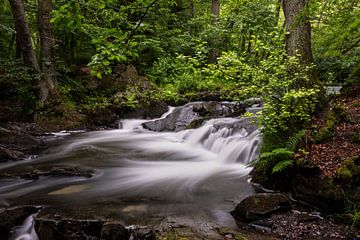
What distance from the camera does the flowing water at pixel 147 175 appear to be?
5.04m

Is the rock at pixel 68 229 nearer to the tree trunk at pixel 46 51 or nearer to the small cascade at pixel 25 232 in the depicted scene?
the small cascade at pixel 25 232

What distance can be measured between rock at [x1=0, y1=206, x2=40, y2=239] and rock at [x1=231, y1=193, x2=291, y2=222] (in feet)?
10.1

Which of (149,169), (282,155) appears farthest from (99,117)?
(282,155)

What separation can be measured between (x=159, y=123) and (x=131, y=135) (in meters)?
1.29

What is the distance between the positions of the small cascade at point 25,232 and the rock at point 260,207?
285cm

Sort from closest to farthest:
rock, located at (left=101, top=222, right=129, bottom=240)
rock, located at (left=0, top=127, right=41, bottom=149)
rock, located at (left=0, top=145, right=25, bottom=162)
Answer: rock, located at (left=101, top=222, right=129, bottom=240), rock, located at (left=0, top=145, right=25, bottom=162), rock, located at (left=0, top=127, right=41, bottom=149)

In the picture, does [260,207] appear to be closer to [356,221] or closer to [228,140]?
[356,221]

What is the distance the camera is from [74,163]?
7430 millimetres

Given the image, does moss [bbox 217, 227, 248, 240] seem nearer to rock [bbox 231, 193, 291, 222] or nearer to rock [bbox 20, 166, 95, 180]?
rock [bbox 231, 193, 291, 222]

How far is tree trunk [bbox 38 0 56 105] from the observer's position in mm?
10836

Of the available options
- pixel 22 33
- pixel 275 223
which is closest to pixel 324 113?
pixel 275 223

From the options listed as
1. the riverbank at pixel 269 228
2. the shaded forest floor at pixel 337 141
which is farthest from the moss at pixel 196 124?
the riverbank at pixel 269 228

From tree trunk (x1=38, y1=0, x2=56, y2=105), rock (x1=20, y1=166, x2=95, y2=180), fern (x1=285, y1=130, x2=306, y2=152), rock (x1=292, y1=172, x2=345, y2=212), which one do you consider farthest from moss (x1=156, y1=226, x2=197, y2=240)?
tree trunk (x1=38, y1=0, x2=56, y2=105)

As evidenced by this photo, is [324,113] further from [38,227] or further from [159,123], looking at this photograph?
[159,123]
